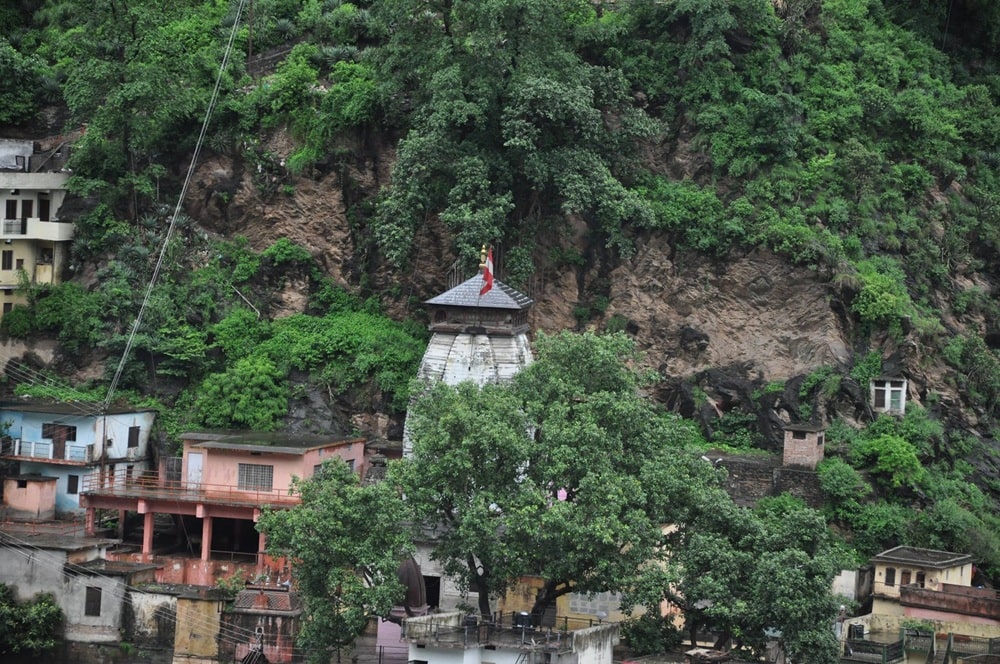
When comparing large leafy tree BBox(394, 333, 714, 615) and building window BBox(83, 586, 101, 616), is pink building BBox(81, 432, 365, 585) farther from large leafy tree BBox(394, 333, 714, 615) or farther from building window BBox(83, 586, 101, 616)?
large leafy tree BBox(394, 333, 714, 615)

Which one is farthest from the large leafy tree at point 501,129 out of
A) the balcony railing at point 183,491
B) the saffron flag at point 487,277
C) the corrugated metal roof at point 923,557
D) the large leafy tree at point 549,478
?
the corrugated metal roof at point 923,557

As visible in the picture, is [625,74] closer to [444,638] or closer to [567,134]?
[567,134]

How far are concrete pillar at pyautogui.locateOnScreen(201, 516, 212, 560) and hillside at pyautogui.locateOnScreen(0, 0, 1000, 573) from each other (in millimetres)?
4187

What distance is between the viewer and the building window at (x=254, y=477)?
57.7m

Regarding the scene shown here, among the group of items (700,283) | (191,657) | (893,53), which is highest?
(893,53)

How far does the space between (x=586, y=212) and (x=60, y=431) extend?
1707 centimetres

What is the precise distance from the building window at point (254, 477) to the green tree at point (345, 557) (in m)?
9.26

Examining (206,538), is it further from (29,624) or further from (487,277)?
(487,277)

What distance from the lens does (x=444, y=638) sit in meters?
48.2

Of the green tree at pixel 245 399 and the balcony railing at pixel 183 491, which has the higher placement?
the green tree at pixel 245 399

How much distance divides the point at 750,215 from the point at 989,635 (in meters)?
15.4

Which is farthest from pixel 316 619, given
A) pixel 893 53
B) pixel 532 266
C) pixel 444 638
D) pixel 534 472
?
pixel 893 53

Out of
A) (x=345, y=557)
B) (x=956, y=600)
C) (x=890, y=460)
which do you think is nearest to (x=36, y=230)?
(x=345, y=557)

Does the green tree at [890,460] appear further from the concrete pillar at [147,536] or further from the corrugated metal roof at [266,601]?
the concrete pillar at [147,536]
